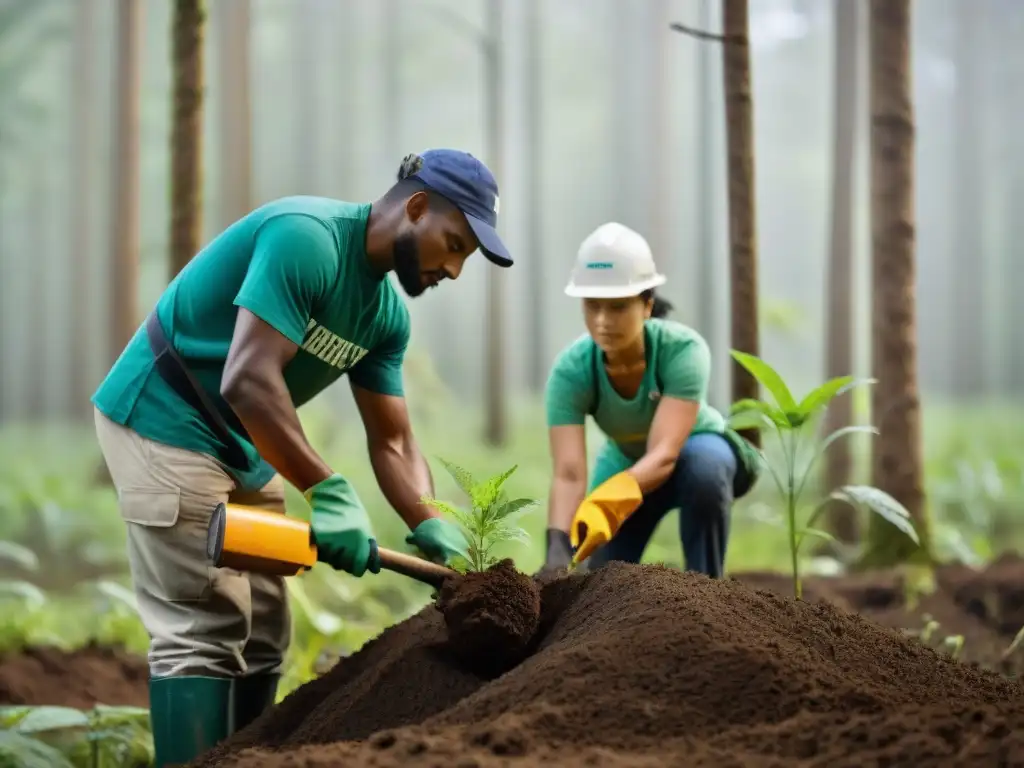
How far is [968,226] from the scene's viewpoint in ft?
54.8

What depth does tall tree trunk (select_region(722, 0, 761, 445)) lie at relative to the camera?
3758 mm

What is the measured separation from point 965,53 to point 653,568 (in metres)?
14.0

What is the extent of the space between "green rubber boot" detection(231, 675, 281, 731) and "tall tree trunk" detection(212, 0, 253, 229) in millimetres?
5003

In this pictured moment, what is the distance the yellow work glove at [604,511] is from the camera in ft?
9.60

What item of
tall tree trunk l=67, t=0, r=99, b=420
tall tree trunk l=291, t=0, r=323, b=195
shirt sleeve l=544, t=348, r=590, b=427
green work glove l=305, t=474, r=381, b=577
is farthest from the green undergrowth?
tall tree trunk l=291, t=0, r=323, b=195

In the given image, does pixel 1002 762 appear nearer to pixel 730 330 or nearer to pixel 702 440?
pixel 702 440

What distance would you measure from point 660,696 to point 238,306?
4.31 feet

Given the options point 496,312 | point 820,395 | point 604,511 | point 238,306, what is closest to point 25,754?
point 238,306

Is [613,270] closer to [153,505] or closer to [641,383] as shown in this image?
[641,383]

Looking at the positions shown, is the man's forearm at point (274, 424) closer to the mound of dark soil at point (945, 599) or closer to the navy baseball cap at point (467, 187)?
the navy baseball cap at point (467, 187)

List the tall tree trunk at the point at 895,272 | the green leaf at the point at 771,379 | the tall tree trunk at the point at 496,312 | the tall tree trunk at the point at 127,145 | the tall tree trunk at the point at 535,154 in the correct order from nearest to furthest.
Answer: the green leaf at the point at 771,379
the tall tree trunk at the point at 895,272
the tall tree trunk at the point at 127,145
the tall tree trunk at the point at 496,312
the tall tree trunk at the point at 535,154

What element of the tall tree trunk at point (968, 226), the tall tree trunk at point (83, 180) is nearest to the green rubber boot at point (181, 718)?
the tall tree trunk at point (83, 180)

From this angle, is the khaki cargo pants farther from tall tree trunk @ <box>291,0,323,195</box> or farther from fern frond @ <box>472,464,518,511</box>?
tall tree trunk @ <box>291,0,323,195</box>

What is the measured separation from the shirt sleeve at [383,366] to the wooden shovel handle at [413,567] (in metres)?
0.63
